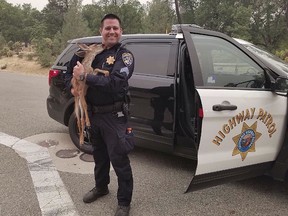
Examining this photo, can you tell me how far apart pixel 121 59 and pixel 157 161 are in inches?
82.1

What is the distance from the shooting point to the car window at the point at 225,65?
310 cm

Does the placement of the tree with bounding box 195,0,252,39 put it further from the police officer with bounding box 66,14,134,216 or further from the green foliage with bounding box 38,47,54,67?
the police officer with bounding box 66,14,134,216

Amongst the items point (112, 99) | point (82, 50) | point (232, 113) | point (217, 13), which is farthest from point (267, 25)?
point (112, 99)

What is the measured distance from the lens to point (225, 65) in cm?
336

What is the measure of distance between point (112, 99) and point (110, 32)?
562 mm

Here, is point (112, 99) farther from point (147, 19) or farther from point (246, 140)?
point (147, 19)

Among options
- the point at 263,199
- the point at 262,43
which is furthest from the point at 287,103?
the point at 262,43

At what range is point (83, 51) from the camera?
2.96 meters

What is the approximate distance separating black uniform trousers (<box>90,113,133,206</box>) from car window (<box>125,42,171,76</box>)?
4.08ft

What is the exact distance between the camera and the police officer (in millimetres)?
2656

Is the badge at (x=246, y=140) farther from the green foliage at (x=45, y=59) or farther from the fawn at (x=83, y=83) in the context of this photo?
the green foliage at (x=45, y=59)

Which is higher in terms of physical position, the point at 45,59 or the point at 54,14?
the point at 54,14

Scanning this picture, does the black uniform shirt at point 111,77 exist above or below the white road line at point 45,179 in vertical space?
above

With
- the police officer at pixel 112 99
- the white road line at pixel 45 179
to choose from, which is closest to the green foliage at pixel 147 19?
the white road line at pixel 45 179
